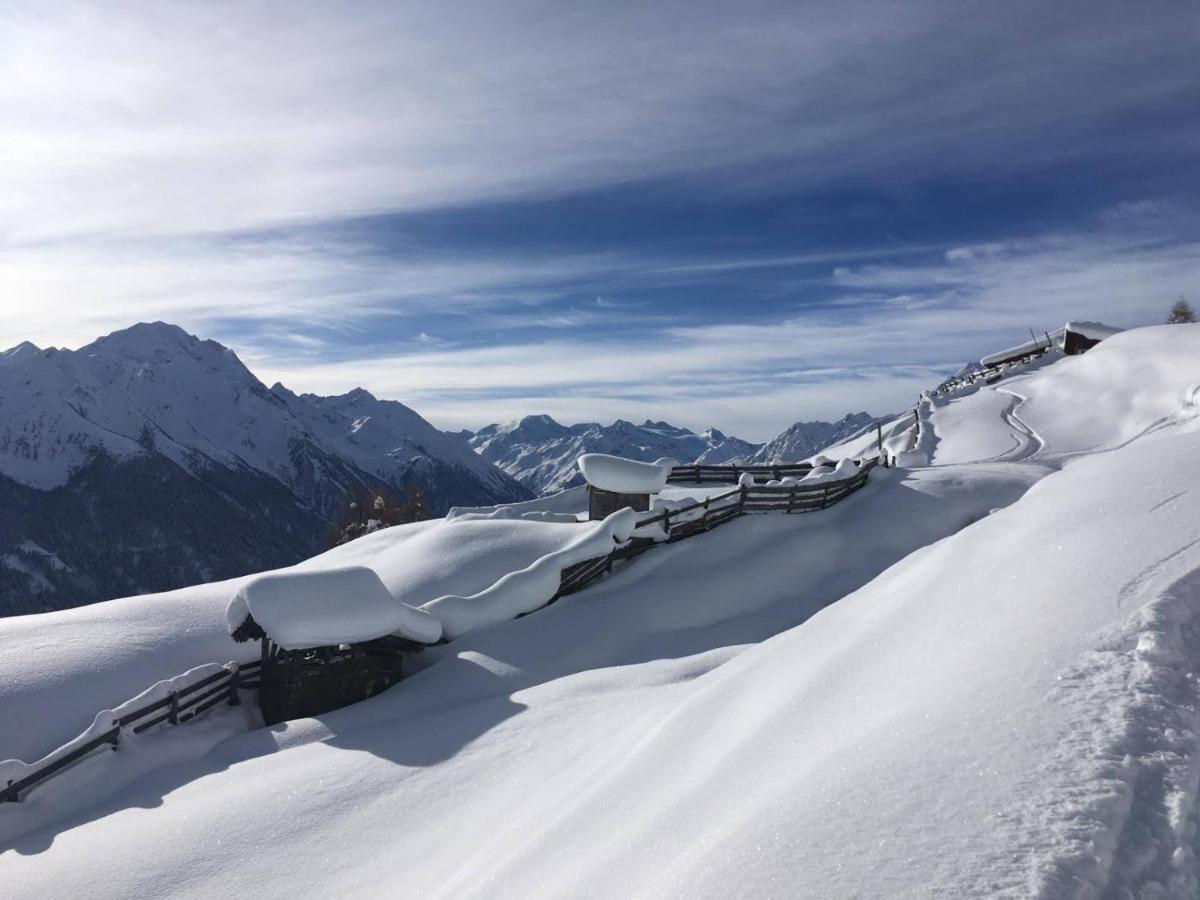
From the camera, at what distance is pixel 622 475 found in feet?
84.4

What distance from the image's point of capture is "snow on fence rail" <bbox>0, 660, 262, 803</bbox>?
1300 cm

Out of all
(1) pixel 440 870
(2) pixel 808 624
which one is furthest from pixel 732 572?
(1) pixel 440 870

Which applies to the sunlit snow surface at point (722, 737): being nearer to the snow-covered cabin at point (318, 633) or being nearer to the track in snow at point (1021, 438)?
the snow-covered cabin at point (318, 633)

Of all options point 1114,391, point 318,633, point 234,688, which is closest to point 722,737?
point 318,633

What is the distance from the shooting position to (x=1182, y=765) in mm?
4637

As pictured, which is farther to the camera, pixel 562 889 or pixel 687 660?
pixel 687 660

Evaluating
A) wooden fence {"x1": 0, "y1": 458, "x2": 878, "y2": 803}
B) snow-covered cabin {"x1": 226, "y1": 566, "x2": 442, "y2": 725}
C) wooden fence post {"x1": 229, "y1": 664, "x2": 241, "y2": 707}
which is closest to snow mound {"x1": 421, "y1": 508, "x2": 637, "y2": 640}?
wooden fence {"x1": 0, "y1": 458, "x2": 878, "y2": 803}

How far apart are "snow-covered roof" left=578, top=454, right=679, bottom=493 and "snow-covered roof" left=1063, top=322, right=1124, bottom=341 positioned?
1720 inches

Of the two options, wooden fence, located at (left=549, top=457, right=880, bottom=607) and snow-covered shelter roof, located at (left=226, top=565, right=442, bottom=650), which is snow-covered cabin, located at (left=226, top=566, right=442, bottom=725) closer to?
snow-covered shelter roof, located at (left=226, top=565, right=442, bottom=650)

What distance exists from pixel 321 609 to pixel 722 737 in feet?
35.1

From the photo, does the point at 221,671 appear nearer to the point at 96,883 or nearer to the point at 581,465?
the point at 96,883

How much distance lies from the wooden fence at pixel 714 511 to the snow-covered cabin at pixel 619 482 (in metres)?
1.84

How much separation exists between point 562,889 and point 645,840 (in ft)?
2.46

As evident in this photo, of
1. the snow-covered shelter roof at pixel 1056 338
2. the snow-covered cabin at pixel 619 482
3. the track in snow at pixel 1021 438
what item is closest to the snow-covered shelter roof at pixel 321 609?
the snow-covered cabin at pixel 619 482
